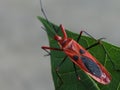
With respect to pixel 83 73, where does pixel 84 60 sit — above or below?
above

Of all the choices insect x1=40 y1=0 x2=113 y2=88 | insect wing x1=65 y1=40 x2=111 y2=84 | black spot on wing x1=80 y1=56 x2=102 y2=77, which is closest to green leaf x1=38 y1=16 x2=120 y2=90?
insect x1=40 y1=0 x2=113 y2=88

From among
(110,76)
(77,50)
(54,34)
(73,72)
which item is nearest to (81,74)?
(73,72)

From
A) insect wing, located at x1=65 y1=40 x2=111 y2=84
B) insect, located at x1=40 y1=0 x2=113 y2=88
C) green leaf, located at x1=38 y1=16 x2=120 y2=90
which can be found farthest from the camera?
insect wing, located at x1=65 y1=40 x2=111 y2=84

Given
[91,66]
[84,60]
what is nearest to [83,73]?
[91,66]

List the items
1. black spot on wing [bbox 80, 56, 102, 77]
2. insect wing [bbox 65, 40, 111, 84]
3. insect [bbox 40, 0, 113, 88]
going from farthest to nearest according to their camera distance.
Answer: black spot on wing [bbox 80, 56, 102, 77]
insect wing [bbox 65, 40, 111, 84]
insect [bbox 40, 0, 113, 88]

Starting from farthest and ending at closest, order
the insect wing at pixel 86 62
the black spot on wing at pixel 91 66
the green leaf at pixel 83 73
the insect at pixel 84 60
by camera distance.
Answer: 1. the black spot on wing at pixel 91 66
2. the insect wing at pixel 86 62
3. the insect at pixel 84 60
4. the green leaf at pixel 83 73

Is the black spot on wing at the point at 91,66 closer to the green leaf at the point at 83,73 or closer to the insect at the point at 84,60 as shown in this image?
the insect at the point at 84,60

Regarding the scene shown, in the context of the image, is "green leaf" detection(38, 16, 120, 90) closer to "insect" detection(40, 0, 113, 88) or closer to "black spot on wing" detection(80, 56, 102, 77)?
"insect" detection(40, 0, 113, 88)

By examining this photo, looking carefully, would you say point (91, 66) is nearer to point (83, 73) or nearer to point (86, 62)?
point (86, 62)

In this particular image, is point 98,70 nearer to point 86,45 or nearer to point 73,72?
point 73,72

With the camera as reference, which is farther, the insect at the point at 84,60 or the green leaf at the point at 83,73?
the insect at the point at 84,60

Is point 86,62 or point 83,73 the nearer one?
point 83,73

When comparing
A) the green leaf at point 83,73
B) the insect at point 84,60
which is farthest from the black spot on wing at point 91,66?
the green leaf at point 83,73
